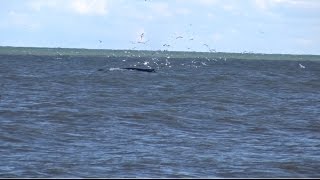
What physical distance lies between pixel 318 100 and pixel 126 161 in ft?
69.8

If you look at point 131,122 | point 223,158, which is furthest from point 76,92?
point 223,158

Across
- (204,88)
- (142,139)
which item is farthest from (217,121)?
(204,88)

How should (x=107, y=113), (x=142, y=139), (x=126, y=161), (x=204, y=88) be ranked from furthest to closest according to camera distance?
(x=204, y=88) → (x=107, y=113) → (x=142, y=139) → (x=126, y=161)

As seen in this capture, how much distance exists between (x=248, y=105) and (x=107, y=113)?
7503mm

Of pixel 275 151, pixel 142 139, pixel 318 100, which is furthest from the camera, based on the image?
pixel 318 100

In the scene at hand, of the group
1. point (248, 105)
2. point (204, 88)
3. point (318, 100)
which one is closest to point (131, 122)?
point (248, 105)

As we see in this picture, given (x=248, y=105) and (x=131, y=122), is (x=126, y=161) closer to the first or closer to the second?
(x=131, y=122)

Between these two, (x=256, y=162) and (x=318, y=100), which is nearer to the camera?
(x=256, y=162)

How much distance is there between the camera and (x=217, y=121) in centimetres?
2669

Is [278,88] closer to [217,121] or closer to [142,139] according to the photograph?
[217,121]

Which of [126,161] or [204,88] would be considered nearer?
[126,161]

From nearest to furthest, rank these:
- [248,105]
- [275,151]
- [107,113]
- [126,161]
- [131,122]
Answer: [126,161] < [275,151] < [131,122] < [107,113] < [248,105]

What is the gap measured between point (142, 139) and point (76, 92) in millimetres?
18591

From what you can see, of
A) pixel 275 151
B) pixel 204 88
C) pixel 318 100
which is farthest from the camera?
pixel 204 88
